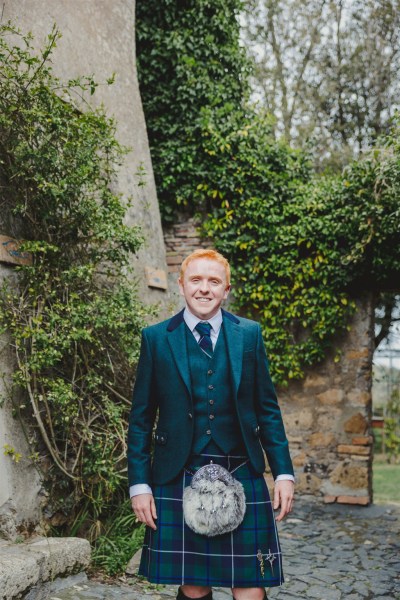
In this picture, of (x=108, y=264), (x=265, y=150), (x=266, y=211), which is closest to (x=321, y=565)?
(x=108, y=264)

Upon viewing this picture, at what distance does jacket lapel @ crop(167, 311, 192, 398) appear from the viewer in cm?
230

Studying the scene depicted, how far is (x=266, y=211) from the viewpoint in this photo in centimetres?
716

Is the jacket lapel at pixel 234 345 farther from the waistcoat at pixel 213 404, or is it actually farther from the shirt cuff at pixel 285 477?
the shirt cuff at pixel 285 477

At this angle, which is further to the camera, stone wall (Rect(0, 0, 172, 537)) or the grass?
the grass

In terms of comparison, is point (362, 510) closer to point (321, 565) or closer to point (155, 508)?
point (321, 565)

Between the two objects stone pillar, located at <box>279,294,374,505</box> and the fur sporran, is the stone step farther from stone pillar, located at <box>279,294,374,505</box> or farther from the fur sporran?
stone pillar, located at <box>279,294,374,505</box>

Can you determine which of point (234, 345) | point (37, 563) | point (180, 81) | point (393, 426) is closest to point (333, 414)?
point (180, 81)

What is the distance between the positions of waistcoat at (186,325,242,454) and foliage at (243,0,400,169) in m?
10.4

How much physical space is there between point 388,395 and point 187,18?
8.22m

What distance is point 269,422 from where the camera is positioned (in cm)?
241

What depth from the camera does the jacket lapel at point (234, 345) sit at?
7.56ft

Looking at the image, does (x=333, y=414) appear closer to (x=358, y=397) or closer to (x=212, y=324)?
(x=358, y=397)

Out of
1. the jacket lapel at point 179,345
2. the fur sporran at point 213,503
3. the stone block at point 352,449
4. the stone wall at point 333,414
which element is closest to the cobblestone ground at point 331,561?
the stone wall at point 333,414

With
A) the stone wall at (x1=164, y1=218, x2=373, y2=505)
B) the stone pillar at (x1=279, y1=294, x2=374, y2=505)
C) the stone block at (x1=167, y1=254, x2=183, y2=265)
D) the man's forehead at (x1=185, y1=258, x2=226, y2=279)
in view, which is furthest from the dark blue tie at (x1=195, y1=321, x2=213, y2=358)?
the stone pillar at (x1=279, y1=294, x2=374, y2=505)
